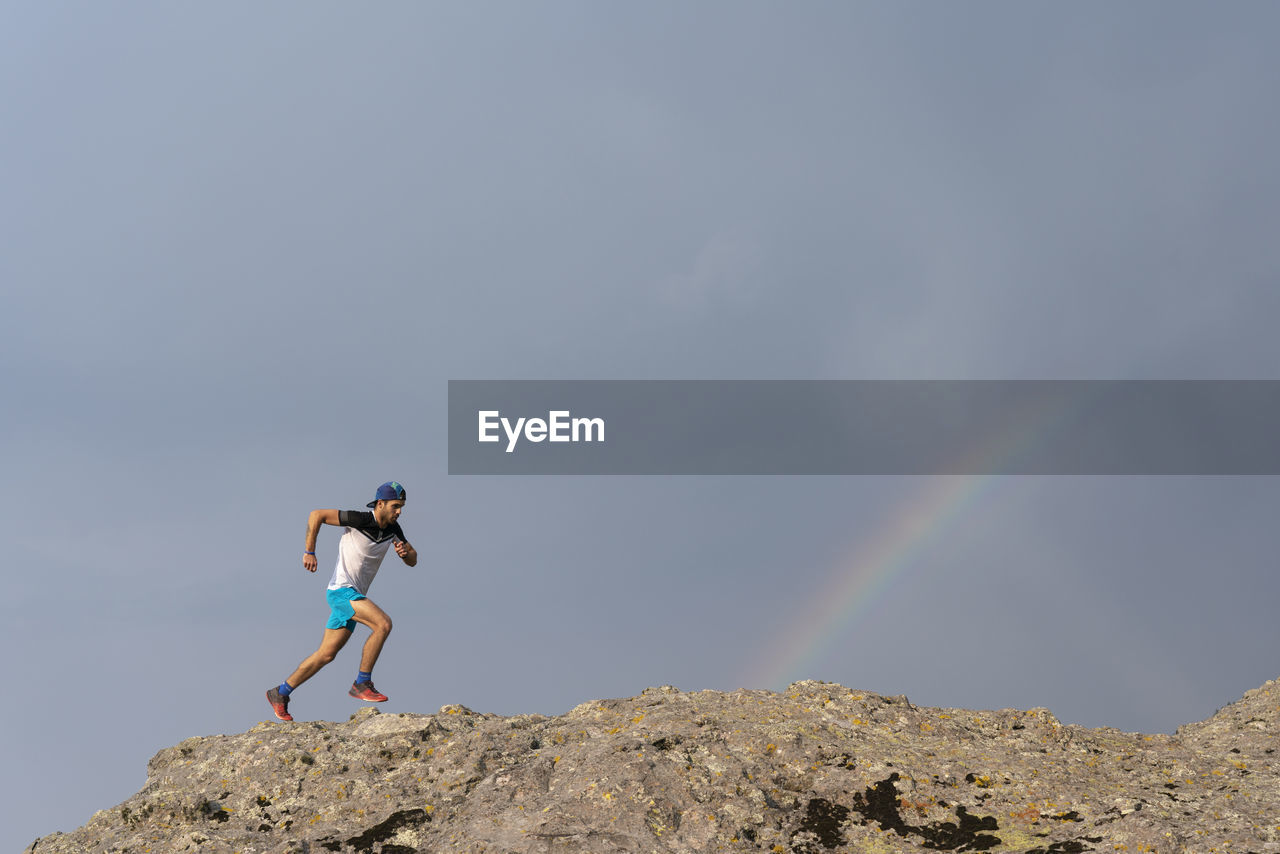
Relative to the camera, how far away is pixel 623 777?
949 cm

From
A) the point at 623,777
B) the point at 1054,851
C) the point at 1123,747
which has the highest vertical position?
the point at 1123,747

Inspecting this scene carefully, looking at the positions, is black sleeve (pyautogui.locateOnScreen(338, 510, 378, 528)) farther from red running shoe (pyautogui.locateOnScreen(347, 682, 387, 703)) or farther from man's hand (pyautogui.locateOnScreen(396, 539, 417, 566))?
red running shoe (pyautogui.locateOnScreen(347, 682, 387, 703))

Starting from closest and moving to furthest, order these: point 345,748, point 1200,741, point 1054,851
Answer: point 1054,851 → point 345,748 → point 1200,741

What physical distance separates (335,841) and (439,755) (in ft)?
5.14

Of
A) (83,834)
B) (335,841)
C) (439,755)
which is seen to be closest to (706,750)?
(439,755)

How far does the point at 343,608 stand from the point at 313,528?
1.32 meters

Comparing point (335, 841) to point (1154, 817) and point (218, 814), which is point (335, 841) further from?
point (1154, 817)

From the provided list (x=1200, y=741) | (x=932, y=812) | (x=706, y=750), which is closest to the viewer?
(x=932, y=812)

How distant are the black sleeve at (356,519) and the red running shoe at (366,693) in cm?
240

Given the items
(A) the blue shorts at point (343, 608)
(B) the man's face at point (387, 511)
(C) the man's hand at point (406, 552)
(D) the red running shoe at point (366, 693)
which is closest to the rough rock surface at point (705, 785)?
(D) the red running shoe at point (366, 693)

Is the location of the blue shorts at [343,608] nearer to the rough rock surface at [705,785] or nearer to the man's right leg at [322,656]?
the man's right leg at [322,656]

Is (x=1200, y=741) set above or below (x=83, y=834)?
above

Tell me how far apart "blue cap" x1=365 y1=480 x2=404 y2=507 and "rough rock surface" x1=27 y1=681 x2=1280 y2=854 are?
3.49 m

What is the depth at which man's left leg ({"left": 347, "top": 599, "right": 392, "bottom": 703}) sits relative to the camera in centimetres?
1384
